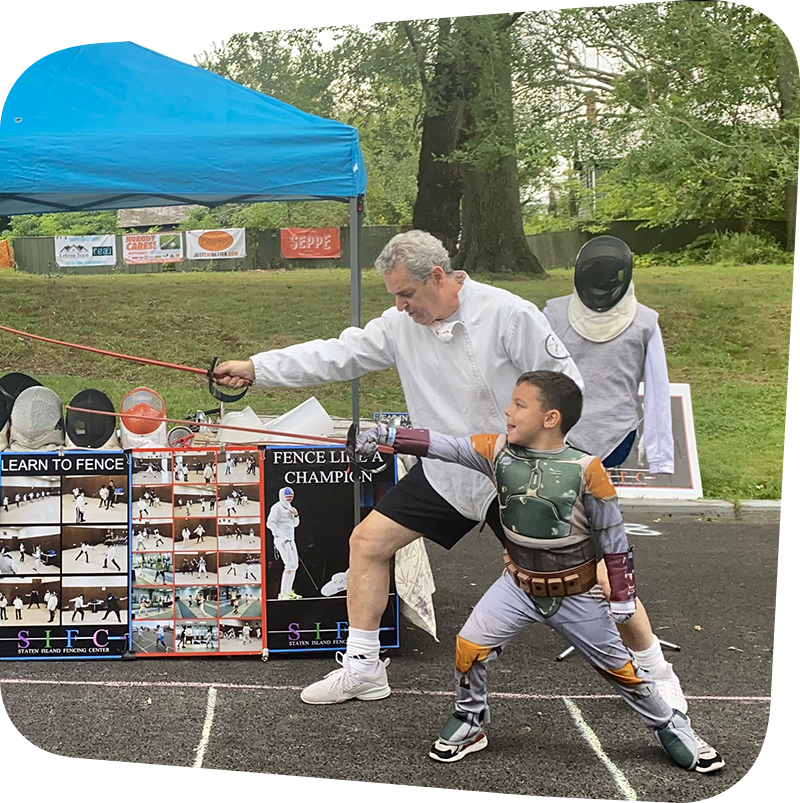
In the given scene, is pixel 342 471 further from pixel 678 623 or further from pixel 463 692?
pixel 678 623

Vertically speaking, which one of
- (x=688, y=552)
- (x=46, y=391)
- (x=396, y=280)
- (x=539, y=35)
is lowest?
(x=688, y=552)

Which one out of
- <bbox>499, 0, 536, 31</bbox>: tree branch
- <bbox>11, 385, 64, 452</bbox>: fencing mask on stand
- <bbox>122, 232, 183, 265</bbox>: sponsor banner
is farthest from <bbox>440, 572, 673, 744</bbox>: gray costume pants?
<bbox>499, 0, 536, 31</bbox>: tree branch

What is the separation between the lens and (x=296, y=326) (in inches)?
563

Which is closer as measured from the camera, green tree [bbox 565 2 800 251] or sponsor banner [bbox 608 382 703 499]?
sponsor banner [bbox 608 382 703 499]

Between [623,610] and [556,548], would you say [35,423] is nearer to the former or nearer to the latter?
[556,548]

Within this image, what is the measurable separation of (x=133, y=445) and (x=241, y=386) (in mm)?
812

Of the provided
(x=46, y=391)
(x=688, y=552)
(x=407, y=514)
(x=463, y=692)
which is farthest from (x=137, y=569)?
(x=688, y=552)

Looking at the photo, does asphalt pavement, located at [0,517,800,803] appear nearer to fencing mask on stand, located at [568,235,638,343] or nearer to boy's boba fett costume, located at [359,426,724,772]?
boy's boba fett costume, located at [359,426,724,772]

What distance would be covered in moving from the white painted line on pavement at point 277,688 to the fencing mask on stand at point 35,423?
1.00 meters

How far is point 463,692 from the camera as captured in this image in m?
3.52

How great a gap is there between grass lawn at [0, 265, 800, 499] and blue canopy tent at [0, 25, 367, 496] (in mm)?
6492

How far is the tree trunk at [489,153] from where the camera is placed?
13.4 metres

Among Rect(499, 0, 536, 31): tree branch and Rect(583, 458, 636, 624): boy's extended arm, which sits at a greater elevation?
Rect(499, 0, 536, 31): tree branch

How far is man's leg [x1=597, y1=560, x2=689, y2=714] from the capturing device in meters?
3.72
